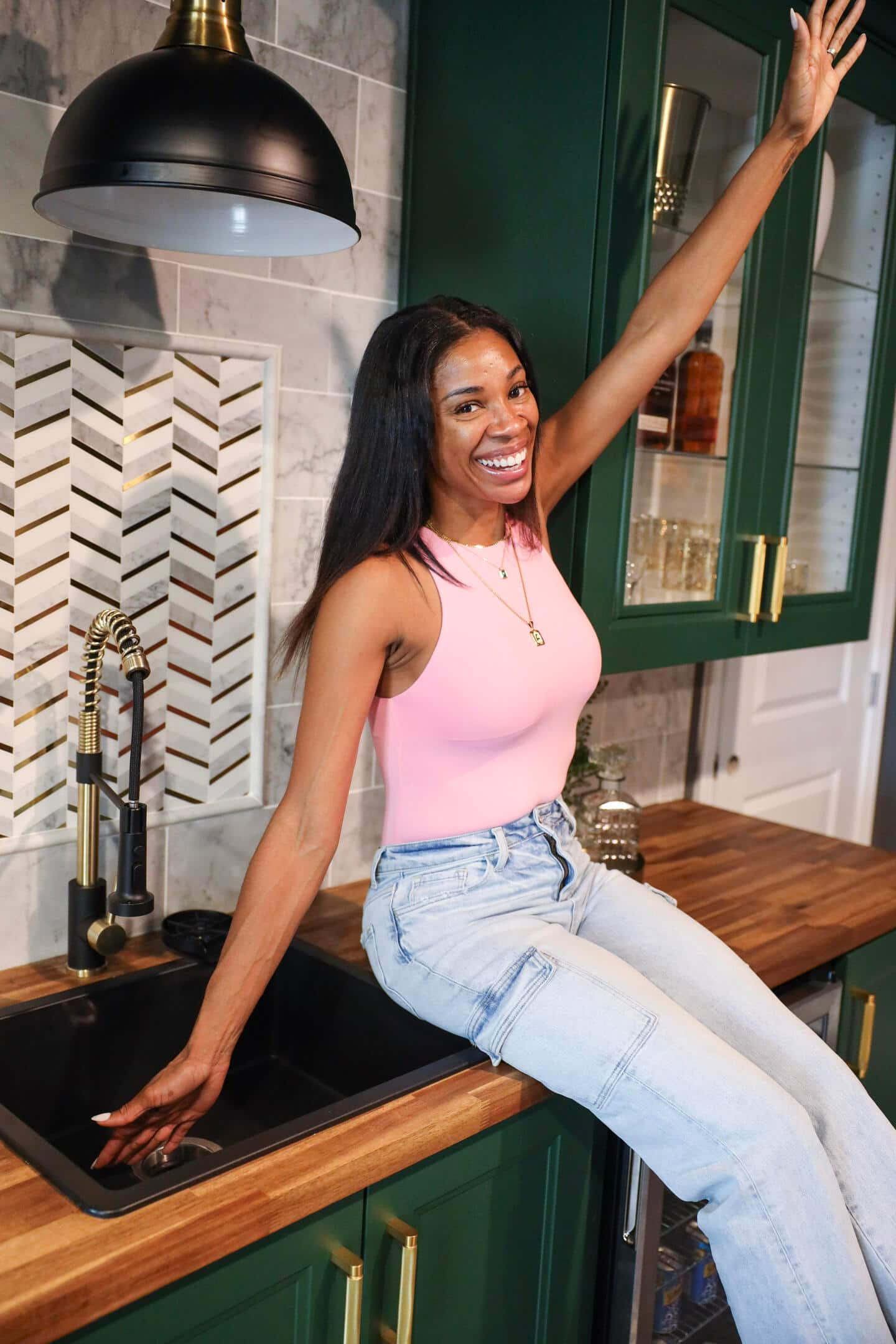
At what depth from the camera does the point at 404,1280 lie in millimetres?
1141

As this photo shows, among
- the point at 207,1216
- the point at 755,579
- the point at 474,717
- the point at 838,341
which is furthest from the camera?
the point at 838,341

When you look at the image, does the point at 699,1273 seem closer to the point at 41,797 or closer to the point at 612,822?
the point at 612,822

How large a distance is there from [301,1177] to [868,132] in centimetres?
196

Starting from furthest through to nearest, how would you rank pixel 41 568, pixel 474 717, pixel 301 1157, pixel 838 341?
1. pixel 838 341
2. pixel 41 568
3. pixel 474 717
4. pixel 301 1157

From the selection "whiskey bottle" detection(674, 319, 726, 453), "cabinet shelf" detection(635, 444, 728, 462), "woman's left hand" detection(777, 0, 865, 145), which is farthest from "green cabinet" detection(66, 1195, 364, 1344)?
"woman's left hand" detection(777, 0, 865, 145)

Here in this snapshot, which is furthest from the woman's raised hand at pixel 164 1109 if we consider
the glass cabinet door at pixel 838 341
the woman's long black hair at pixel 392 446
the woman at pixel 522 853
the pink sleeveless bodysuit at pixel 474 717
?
the glass cabinet door at pixel 838 341

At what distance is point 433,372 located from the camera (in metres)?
1.37

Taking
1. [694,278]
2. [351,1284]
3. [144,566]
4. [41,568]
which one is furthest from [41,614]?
[694,278]

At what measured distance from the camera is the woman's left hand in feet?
4.93

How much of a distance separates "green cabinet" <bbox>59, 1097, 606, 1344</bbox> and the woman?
142mm

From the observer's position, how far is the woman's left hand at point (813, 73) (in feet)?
4.93

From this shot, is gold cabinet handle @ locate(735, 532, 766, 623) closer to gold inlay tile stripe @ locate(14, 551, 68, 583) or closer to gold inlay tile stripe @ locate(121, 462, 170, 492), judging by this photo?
gold inlay tile stripe @ locate(121, 462, 170, 492)

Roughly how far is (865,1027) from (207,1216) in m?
1.27

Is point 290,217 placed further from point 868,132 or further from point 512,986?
point 868,132
